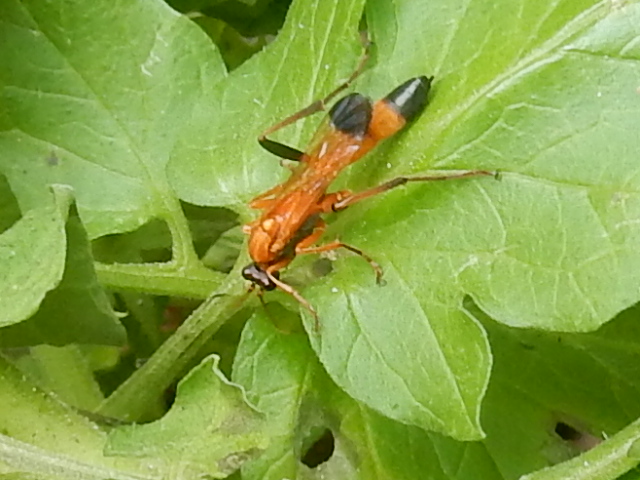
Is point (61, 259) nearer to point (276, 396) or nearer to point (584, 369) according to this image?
point (276, 396)

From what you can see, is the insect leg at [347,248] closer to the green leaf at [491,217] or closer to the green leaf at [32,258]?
the green leaf at [491,217]

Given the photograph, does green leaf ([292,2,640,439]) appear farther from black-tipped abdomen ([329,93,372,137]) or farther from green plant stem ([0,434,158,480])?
green plant stem ([0,434,158,480])

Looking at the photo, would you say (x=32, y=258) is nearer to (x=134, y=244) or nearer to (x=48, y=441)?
(x=48, y=441)

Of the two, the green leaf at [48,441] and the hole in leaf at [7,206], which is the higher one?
the hole in leaf at [7,206]

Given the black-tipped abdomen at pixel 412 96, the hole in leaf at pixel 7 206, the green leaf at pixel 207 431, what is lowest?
the hole in leaf at pixel 7 206

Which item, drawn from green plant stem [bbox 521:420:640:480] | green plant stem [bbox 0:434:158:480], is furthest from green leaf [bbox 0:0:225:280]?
green plant stem [bbox 521:420:640:480]

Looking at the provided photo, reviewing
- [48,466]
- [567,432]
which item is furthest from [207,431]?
[567,432]

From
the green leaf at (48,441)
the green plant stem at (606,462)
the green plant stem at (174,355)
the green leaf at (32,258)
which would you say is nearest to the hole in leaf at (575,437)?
the green plant stem at (606,462)
